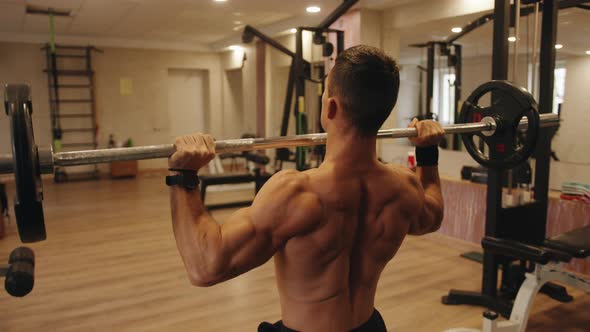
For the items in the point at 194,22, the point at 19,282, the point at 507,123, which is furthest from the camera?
the point at 194,22

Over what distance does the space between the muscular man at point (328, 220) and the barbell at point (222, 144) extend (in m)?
0.12

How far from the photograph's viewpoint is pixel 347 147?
3.33ft

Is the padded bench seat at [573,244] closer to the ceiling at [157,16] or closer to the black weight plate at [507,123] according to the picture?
the black weight plate at [507,123]

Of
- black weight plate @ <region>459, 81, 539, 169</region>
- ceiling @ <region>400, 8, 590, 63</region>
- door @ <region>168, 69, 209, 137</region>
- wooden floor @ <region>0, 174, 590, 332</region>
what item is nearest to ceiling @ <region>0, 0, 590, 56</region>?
ceiling @ <region>400, 8, 590, 63</region>

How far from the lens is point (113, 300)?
2865 millimetres

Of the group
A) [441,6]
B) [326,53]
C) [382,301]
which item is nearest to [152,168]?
[326,53]

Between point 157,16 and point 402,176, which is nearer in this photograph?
point 402,176

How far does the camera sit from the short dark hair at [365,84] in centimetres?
95

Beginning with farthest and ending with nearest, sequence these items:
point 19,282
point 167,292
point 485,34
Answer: point 485,34, point 167,292, point 19,282

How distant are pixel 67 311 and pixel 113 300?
0.26 m

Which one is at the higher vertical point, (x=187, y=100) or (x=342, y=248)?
(x=187, y=100)

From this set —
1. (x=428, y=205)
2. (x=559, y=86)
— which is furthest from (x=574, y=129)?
(x=428, y=205)

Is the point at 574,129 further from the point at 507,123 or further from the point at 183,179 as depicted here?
the point at 183,179

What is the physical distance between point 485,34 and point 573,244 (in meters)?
3.34
